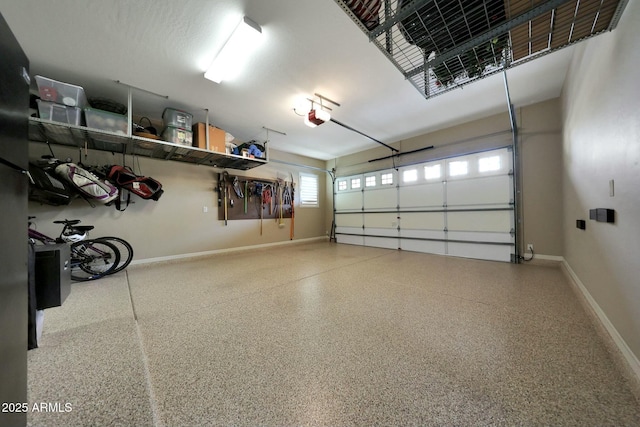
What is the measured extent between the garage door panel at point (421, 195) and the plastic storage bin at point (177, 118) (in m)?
4.74

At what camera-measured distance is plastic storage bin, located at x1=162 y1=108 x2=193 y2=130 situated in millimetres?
3258

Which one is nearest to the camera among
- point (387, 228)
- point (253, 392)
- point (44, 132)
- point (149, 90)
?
point (253, 392)

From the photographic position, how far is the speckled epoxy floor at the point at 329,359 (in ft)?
3.15

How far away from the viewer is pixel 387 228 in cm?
548

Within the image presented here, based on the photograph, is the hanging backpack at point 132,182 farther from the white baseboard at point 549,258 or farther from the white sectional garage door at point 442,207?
the white baseboard at point 549,258

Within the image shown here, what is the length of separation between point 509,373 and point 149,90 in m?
4.78

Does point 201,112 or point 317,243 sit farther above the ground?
point 201,112

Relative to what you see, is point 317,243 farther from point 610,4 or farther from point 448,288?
point 610,4

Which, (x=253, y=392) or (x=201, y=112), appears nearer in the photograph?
(x=253, y=392)

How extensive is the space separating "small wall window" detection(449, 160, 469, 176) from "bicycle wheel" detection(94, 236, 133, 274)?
632 centimetres

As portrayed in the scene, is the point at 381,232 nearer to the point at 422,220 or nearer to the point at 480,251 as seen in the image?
the point at 422,220

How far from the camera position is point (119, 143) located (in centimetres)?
322

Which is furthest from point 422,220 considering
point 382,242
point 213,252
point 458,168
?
point 213,252

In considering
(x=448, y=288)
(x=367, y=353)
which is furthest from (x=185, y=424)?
(x=448, y=288)
